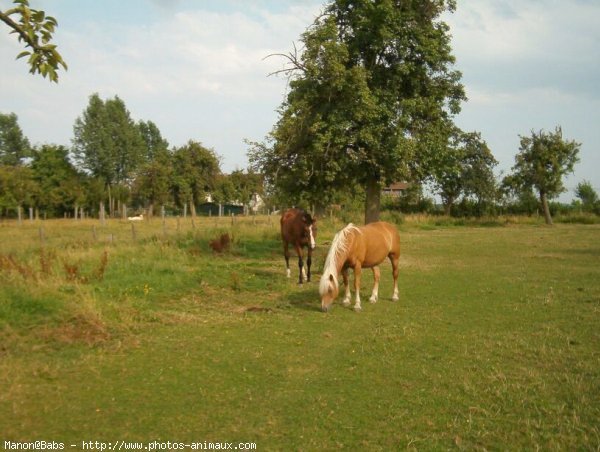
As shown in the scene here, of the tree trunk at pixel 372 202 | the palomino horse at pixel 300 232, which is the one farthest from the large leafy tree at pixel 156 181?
the palomino horse at pixel 300 232

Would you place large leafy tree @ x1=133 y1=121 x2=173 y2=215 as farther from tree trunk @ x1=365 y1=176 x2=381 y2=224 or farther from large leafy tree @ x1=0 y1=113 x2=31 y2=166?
tree trunk @ x1=365 y1=176 x2=381 y2=224

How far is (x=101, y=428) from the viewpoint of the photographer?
4422mm

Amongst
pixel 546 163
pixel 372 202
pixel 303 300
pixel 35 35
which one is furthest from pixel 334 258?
pixel 546 163

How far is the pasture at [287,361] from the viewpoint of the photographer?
4.38 m

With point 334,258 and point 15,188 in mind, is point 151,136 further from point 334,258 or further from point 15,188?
point 334,258

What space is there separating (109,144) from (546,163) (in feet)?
166

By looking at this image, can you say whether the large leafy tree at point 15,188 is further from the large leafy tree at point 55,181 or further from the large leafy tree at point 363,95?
the large leafy tree at point 363,95

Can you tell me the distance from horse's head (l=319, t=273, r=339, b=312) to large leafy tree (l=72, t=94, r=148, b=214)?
55514mm

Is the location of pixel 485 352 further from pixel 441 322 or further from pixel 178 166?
pixel 178 166

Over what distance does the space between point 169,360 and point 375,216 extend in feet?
42.1

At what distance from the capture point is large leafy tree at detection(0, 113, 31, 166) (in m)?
63.3

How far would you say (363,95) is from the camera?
15.0 meters

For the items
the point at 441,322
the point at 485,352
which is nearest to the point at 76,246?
the point at 441,322

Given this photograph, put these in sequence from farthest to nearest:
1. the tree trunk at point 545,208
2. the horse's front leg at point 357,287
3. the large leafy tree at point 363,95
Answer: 1. the tree trunk at point 545,208
2. the large leafy tree at point 363,95
3. the horse's front leg at point 357,287
